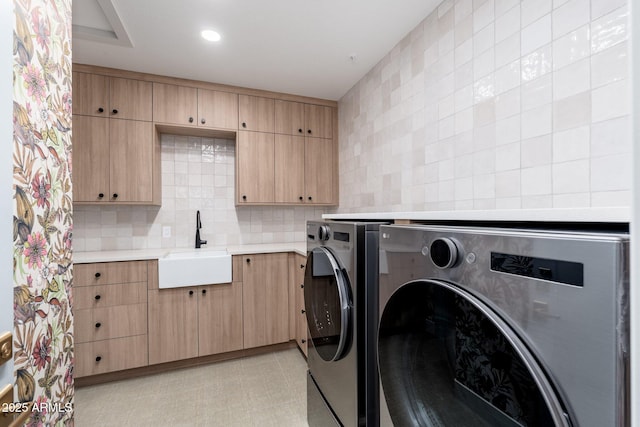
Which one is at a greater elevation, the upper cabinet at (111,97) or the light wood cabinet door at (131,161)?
the upper cabinet at (111,97)

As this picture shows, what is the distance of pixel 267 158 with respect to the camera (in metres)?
2.93

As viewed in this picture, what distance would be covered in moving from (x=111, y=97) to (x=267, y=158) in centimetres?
139

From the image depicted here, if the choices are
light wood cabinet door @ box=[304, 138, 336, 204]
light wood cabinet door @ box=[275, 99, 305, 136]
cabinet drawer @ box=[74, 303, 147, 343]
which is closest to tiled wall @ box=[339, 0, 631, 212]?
light wood cabinet door @ box=[304, 138, 336, 204]

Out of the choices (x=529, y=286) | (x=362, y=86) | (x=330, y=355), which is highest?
(x=362, y=86)

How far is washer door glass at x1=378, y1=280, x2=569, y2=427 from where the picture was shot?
485mm

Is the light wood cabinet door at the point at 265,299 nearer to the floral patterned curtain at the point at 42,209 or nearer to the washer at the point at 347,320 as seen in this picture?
the washer at the point at 347,320

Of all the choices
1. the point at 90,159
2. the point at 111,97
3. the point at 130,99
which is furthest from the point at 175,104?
the point at 90,159

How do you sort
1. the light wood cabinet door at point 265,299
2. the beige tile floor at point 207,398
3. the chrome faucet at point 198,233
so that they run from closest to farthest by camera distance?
the beige tile floor at point 207,398, the light wood cabinet door at point 265,299, the chrome faucet at point 198,233

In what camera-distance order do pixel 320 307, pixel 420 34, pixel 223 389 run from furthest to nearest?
pixel 223 389 → pixel 420 34 → pixel 320 307

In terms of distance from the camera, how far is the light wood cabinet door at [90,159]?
2.36 metres

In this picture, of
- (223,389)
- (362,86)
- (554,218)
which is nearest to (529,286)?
(554,218)

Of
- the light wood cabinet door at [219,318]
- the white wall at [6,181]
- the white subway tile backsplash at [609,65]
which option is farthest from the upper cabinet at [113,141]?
the white subway tile backsplash at [609,65]

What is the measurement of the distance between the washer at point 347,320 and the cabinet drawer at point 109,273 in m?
1.61

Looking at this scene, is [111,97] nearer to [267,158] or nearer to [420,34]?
[267,158]
